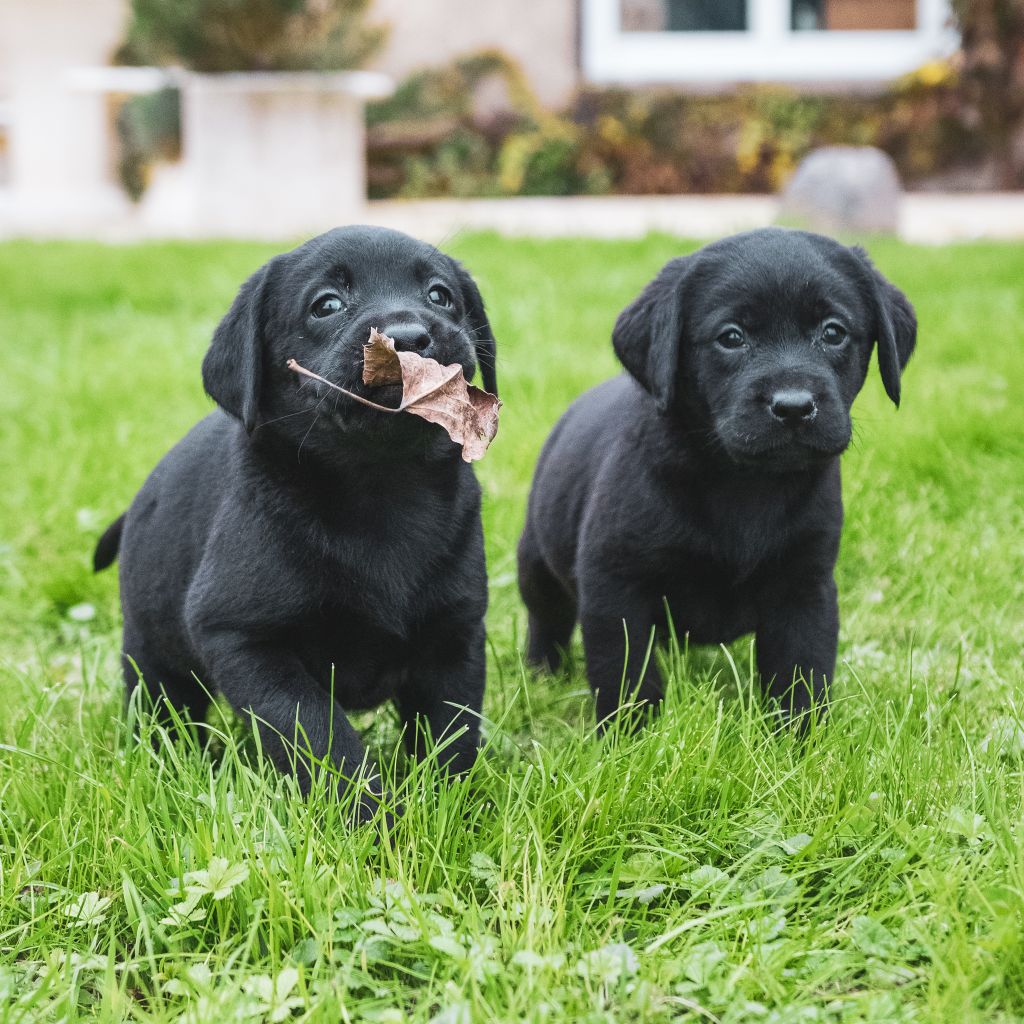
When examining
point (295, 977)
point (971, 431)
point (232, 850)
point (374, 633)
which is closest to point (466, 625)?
point (374, 633)

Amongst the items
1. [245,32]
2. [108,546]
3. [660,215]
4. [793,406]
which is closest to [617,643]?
[793,406]

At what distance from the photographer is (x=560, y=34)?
1766 cm

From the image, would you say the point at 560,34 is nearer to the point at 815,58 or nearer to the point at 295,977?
the point at 815,58

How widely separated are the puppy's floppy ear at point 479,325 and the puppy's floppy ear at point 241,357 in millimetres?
388

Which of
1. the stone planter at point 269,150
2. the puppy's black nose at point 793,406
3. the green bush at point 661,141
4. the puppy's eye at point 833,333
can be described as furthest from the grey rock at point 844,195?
the puppy's black nose at point 793,406

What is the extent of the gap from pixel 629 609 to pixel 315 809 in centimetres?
95

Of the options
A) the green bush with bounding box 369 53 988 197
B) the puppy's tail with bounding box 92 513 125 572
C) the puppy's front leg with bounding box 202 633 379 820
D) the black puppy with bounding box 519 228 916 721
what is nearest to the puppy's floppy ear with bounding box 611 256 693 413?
the black puppy with bounding box 519 228 916 721

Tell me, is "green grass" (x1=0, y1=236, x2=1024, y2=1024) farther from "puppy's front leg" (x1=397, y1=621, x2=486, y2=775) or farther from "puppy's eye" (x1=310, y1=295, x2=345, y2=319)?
"puppy's eye" (x1=310, y1=295, x2=345, y2=319)

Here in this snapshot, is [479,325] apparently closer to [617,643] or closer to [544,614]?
[617,643]

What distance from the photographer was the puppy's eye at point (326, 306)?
2553 mm

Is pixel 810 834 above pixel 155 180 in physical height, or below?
below

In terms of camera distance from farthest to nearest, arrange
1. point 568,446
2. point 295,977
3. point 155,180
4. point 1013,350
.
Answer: point 155,180, point 1013,350, point 568,446, point 295,977

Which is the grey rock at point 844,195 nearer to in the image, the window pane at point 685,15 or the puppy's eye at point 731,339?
the window pane at point 685,15

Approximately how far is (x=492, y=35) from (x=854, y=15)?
15.0 feet
